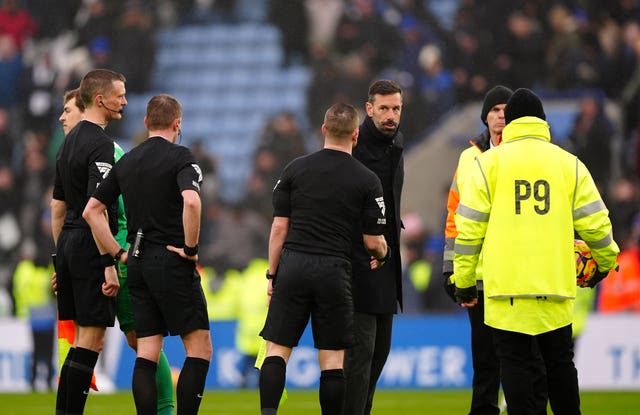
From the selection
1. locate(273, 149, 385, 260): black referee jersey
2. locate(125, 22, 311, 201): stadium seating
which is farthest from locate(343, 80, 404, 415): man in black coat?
locate(125, 22, 311, 201): stadium seating

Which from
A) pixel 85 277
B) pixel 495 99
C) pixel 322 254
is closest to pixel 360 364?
pixel 322 254

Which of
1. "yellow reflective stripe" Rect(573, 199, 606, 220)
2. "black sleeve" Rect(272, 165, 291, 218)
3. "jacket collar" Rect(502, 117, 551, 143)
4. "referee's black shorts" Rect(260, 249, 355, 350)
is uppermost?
"jacket collar" Rect(502, 117, 551, 143)

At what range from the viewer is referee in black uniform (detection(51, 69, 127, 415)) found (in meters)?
7.27

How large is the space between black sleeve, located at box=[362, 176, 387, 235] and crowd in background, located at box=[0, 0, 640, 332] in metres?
10.9

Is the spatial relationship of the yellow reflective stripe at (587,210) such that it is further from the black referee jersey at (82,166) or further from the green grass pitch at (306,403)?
the green grass pitch at (306,403)

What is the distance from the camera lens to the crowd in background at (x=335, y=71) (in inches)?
739

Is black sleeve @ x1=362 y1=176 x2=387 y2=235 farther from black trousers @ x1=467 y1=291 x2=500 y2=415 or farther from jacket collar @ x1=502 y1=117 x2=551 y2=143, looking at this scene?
black trousers @ x1=467 y1=291 x2=500 y2=415

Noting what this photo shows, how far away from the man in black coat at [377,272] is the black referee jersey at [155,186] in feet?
3.58

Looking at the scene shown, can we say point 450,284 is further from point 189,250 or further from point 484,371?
point 189,250

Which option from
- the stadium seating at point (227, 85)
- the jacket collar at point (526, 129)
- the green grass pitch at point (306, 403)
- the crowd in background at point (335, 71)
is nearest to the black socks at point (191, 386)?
the jacket collar at point (526, 129)

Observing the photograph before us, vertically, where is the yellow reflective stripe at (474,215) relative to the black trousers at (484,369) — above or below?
above

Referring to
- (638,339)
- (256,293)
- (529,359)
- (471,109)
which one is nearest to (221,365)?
(256,293)

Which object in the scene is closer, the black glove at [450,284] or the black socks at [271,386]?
the black socks at [271,386]

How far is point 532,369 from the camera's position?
638 cm
